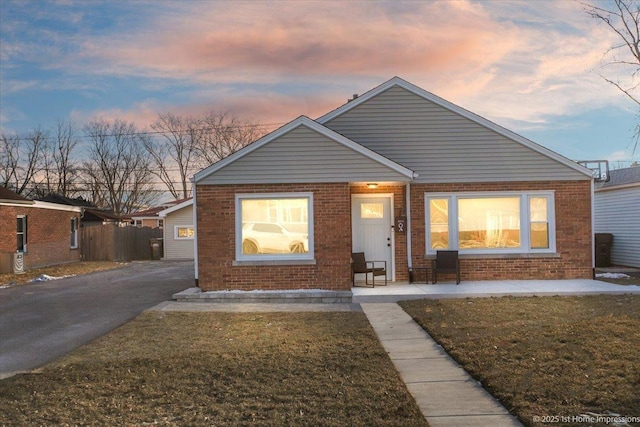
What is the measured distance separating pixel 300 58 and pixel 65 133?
3948 cm

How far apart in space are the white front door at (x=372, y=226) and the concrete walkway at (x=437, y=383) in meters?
4.86

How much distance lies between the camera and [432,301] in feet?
35.5

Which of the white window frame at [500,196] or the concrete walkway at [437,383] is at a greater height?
the white window frame at [500,196]

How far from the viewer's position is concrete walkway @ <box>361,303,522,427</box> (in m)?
4.46

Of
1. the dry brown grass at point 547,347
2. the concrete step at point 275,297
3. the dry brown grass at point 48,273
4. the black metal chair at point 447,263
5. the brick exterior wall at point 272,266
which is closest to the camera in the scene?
the dry brown grass at point 547,347

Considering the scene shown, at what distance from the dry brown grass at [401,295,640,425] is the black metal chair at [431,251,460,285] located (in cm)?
200

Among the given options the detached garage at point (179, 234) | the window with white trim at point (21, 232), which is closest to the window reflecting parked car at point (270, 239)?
the window with white trim at point (21, 232)

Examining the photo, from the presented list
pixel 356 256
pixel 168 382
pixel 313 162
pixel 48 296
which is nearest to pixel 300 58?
pixel 313 162

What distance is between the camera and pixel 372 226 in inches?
527

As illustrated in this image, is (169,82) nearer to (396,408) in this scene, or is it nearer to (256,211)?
(256,211)

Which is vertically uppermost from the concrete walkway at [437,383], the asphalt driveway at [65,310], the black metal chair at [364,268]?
the black metal chair at [364,268]

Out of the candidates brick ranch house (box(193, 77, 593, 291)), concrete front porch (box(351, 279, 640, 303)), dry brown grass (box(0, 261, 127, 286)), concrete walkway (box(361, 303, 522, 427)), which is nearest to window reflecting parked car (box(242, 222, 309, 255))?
brick ranch house (box(193, 77, 593, 291))

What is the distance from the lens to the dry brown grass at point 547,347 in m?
4.76

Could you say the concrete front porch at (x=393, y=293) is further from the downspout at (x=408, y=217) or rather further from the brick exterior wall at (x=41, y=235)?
the brick exterior wall at (x=41, y=235)
